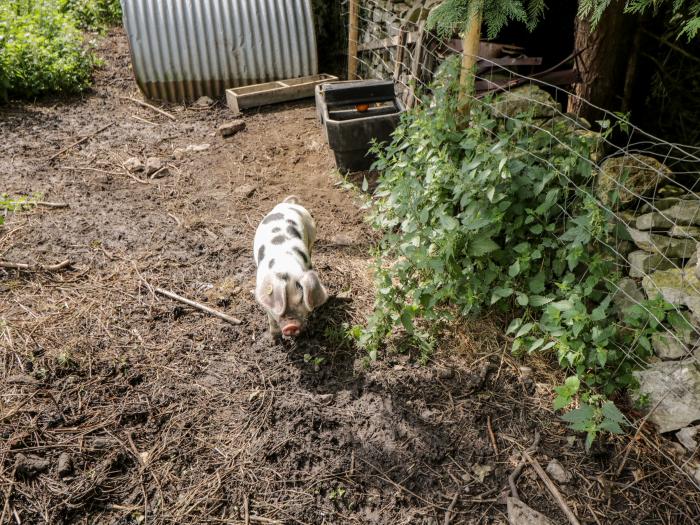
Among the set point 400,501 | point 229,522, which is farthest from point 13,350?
point 400,501

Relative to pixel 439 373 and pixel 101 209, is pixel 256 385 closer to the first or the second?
pixel 439 373

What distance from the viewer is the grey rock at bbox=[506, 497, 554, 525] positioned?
7.88ft

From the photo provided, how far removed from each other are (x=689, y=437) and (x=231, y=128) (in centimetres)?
519

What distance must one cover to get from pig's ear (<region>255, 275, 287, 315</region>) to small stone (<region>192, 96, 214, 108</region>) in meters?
4.53

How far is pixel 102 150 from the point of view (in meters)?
5.78

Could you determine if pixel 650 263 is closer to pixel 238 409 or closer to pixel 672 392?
pixel 672 392

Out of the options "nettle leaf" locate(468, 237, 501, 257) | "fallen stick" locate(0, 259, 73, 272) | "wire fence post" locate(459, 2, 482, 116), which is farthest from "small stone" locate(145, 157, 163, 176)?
"nettle leaf" locate(468, 237, 501, 257)

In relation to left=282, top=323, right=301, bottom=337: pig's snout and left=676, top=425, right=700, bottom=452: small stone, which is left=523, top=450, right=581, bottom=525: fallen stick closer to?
left=676, top=425, right=700, bottom=452: small stone

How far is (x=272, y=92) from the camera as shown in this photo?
661 centimetres

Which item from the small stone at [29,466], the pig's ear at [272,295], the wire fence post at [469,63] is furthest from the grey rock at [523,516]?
the wire fence post at [469,63]

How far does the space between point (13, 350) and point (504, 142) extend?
3075 millimetres

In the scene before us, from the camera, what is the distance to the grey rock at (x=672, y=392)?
267cm

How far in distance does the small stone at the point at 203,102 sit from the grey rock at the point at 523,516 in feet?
19.5

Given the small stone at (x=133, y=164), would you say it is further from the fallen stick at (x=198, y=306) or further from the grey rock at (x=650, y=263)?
the grey rock at (x=650, y=263)
